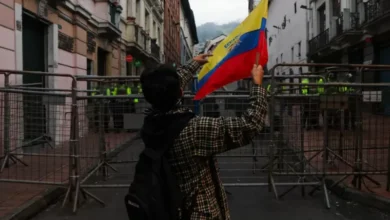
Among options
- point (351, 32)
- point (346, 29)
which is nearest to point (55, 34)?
point (351, 32)

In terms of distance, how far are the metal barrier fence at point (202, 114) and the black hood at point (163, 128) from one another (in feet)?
10.1

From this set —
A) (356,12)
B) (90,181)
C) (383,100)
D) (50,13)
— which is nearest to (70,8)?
(50,13)

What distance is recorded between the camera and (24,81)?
955 centimetres

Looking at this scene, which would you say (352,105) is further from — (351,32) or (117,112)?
(351,32)

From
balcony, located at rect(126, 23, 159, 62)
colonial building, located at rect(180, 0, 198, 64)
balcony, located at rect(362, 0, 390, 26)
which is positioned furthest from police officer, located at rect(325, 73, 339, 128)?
colonial building, located at rect(180, 0, 198, 64)

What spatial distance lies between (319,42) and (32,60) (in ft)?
75.2

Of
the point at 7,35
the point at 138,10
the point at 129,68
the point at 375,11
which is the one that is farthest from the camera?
the point at 138,10

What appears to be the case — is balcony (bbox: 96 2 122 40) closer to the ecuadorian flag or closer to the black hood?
the ecuadorian flag

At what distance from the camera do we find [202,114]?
6.12 m

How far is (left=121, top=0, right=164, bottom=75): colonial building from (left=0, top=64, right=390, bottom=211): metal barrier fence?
402 inches

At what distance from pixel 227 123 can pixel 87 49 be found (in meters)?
12.6

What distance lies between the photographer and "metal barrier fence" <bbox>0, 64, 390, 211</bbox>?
5656 millimetres

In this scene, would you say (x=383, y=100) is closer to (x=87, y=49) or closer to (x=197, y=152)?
(x=197, y=152)

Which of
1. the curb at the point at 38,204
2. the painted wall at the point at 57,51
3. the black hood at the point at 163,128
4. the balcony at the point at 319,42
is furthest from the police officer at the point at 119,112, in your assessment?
the balcony at the point at 319,42
